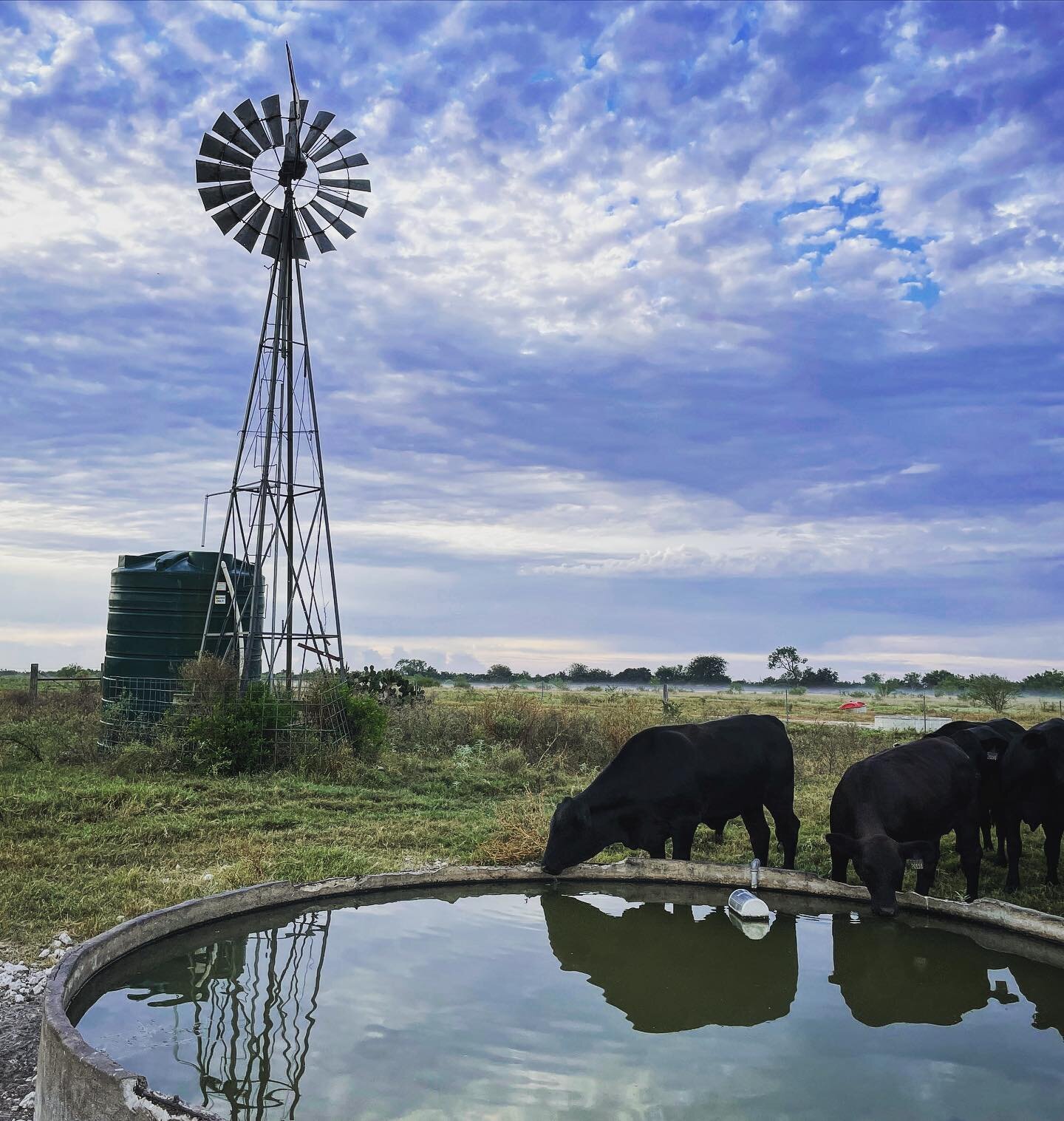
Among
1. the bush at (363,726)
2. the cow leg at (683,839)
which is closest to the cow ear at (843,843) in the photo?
the cow leg at (683,839)

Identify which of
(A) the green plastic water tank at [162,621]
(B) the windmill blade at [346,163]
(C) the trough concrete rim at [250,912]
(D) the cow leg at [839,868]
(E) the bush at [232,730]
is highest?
(B) the windmill blade at [346,163]

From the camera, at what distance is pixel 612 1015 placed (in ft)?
17.4

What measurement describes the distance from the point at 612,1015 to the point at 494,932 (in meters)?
1.62

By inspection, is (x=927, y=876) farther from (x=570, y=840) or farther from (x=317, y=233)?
(x=317, y=233)

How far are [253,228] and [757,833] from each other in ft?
45.0

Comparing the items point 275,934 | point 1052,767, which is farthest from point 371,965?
point 1052,767

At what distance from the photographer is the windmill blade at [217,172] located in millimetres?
16047

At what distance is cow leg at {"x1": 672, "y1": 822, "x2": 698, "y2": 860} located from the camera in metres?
8.40

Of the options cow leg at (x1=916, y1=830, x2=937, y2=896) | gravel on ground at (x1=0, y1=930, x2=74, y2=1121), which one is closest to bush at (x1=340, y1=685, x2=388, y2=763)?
gravel on ground at (x1=0, y1=930, x2=74, y2=1121)

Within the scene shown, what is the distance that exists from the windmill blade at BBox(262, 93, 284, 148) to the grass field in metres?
10.9

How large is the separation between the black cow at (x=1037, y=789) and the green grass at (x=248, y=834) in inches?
14.9

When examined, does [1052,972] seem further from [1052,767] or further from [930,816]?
[1052,767]

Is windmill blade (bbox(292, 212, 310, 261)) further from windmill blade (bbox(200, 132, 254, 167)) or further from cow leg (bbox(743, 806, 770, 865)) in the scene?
cow leg (bbox(743, 806, 770, 865))

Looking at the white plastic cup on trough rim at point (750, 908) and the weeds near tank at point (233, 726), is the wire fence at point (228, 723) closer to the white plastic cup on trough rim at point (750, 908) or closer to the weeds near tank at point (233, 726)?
the weeds near tank at point (233, 726)
